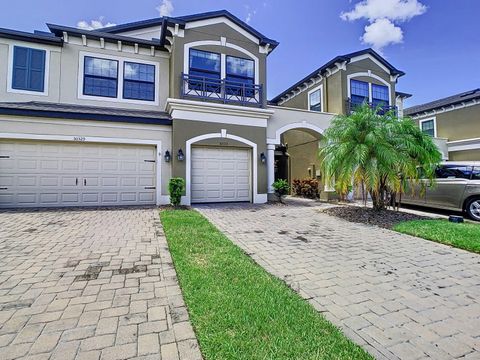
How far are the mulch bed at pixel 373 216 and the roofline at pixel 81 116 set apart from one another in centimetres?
753

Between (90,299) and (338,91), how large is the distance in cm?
1514

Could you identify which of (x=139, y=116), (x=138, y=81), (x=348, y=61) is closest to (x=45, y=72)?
(x=138, y=81)

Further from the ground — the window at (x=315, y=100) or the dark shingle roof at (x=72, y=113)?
the window at (x=315, y=100)

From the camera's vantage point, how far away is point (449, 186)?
27.8 feet

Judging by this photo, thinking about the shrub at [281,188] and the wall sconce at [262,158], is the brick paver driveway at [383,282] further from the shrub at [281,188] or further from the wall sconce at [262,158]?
the wall sconce at [262,158]

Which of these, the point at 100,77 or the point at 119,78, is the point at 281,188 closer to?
the point at 119,78

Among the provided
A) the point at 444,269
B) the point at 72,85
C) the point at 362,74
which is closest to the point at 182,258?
the point at 444,269

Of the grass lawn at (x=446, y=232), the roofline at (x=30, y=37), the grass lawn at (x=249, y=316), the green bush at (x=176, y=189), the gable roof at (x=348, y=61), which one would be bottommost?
the grass lawn at (x=249, y=316)

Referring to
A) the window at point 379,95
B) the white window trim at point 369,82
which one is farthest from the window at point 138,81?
→ the window at point 379,95

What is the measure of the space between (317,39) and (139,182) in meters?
11.0

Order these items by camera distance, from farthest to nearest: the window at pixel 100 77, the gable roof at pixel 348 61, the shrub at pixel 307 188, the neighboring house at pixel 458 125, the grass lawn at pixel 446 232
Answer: the neighboring house at pixel 458 125 → the gable roof at pixel 348 61 → the shrub at pixel 307 188 → the window at pixel 100 77 → the grass lawn at pixel 446 232

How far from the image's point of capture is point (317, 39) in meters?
12.9

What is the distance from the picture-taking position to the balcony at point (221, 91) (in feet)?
36.3

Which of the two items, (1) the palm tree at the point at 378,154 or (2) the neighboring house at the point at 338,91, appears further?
(2) the neighboring house at the point at 338,91
